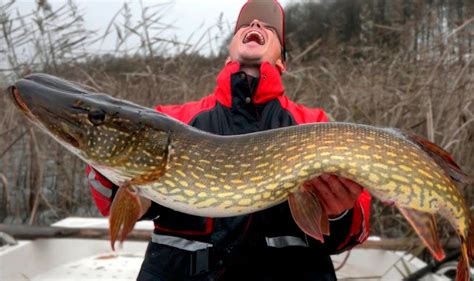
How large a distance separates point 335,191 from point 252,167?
0.79 ft

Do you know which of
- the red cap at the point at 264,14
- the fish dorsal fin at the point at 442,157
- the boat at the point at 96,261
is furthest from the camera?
the boat at the point at 96,261

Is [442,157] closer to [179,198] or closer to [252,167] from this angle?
[252,167]

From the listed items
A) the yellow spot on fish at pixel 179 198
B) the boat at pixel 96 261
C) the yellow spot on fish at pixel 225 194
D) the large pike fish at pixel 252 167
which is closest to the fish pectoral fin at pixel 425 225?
the large pike fish at pixel 252 167

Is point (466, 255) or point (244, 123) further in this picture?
point (244, 123)

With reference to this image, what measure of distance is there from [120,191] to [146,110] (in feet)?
0.72

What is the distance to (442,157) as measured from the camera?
1237 mm

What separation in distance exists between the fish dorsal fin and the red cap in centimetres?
87

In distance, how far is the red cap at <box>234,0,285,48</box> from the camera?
1.92 metres

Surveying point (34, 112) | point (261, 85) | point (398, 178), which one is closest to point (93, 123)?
point (34, 112)

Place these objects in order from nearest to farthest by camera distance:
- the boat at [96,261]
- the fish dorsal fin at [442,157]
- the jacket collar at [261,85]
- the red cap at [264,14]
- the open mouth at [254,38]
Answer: the fish dorsal fin at [442,157], the jacket collar at [261,85], the open mouth at [254,38], the red cap at [264,14], the boat at [96,261]

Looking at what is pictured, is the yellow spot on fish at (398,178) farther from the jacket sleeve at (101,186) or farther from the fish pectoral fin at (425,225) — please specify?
the jacket sleeve at (101,186)

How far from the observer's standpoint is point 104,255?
2.77 metres

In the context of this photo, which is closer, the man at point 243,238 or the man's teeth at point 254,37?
the man at point 243,238

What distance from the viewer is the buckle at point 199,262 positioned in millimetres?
1430
